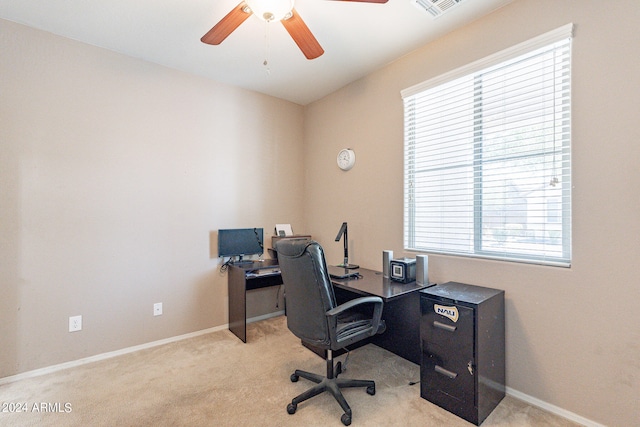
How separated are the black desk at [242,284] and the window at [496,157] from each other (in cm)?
152

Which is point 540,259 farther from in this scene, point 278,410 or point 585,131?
point 278,410

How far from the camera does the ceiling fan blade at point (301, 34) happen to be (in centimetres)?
175

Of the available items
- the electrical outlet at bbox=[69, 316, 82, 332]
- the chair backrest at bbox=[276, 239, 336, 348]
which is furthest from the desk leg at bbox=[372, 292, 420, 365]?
the electrical outlet at bbox=[69, 316, 82, 332]

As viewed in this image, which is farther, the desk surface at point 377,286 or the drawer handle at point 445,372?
the desk surface at point 377,286

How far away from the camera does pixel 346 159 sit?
10.7 feet

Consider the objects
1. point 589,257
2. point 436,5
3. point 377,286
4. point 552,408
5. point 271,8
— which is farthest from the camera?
point 377,286

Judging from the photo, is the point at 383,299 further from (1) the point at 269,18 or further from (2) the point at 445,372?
(1) the point at 269,18

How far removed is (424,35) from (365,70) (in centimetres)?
71

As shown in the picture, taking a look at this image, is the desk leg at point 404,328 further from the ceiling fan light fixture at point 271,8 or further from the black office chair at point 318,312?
the ceiling fan light fixture at point 271,8

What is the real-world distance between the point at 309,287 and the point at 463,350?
41.2 inches

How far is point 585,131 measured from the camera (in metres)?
1.75

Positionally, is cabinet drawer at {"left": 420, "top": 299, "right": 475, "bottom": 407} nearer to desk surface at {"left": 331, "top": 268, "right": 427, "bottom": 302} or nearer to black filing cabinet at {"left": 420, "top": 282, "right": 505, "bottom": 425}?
black filing cabinet at {"left": 420, "top": 282, "right": 505, "bottom": 425}

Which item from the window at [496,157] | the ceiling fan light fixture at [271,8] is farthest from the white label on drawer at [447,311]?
the ceiling fan light fixture at [271,8]

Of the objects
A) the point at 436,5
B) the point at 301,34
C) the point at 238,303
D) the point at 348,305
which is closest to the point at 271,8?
the point at 301,34
